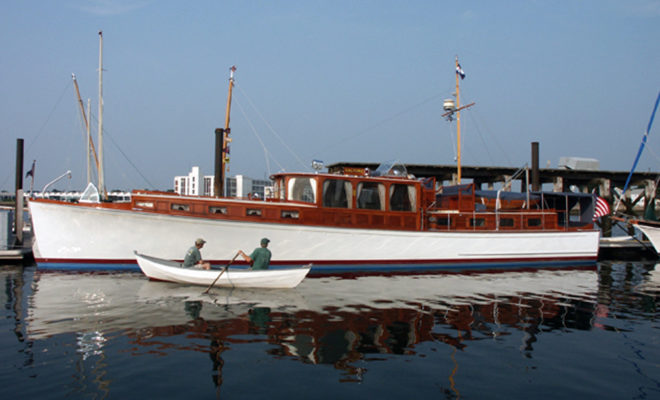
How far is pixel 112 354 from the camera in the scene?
8.11m

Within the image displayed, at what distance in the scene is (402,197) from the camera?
20.6m

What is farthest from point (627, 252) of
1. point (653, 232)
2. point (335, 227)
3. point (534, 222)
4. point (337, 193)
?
point (335, 227)

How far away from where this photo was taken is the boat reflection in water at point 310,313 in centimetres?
893

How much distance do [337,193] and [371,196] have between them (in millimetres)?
1655

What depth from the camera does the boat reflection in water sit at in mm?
8930

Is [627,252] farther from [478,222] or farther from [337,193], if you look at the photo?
[337,193]

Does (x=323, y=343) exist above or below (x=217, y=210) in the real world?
below

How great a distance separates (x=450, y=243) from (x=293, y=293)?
9.53 metres

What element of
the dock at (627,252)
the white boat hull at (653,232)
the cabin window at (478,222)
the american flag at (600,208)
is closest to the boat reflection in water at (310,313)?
the cabin window at (478,222)

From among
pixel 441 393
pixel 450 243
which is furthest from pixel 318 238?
pixel 441 393

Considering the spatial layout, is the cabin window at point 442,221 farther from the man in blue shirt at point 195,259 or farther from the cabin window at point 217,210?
the man in blue shirt at point 195,259

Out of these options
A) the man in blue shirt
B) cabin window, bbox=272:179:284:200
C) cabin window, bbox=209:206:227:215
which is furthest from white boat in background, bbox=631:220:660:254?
the man in blue shirt

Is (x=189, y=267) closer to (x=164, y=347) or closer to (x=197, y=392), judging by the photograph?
(x=164, y=347)

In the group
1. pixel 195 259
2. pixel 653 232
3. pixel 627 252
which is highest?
pixel 653 232
